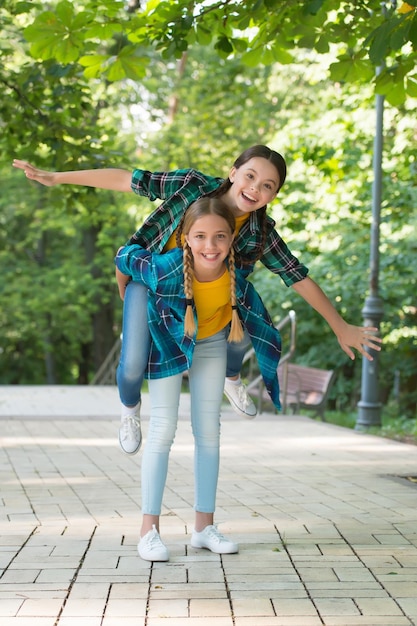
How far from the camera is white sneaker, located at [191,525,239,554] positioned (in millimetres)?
4664

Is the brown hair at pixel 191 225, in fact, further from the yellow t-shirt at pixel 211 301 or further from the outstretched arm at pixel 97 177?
the outstretched arm at pixel 97 177

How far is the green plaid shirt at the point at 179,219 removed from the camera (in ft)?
14.7

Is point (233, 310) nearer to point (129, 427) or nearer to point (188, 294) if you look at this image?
point (188, 294)

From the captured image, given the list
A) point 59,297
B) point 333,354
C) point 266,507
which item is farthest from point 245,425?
point 59,297

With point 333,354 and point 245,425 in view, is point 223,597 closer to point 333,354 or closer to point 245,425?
point 245,425

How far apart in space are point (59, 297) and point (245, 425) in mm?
15145

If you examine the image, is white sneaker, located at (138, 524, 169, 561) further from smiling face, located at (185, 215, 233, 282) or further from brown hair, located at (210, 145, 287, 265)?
brown hair, located at (210, 145, 287, 265)

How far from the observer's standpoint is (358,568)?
4.44 meters

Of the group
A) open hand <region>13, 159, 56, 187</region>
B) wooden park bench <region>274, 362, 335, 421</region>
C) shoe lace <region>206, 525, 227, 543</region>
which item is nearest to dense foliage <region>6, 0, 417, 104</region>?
open hand <region>13, 159, 56, 187</region>

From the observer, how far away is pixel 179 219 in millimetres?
4488

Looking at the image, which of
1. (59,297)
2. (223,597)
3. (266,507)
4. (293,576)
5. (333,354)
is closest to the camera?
(223,597)

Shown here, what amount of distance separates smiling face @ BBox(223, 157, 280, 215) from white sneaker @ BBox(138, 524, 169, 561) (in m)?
1.53

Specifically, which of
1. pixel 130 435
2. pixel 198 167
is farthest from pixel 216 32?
pixel 198 167

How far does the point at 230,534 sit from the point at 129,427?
961 mm
